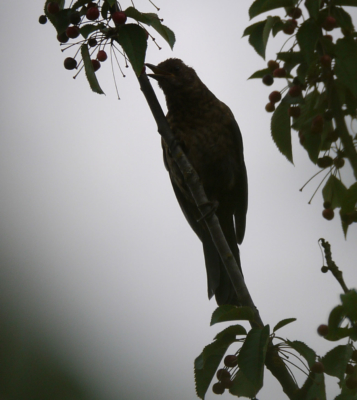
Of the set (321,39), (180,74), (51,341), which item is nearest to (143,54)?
(321,39)

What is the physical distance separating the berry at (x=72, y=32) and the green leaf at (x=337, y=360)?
1.52 m

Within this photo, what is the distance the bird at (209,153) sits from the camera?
3.77 m

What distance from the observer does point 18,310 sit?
18.3 feet

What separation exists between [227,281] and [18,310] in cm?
297

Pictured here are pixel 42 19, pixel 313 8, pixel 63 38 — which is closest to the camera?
pixel 313 8

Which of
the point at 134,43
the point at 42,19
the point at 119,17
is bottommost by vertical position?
the point at 134,43

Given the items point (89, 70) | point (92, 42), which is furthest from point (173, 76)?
point (89, 70)

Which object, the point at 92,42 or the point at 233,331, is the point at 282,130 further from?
the point at 92,42

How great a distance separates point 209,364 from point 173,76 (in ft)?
8.55

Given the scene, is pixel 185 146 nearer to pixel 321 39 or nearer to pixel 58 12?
pixel 58 12

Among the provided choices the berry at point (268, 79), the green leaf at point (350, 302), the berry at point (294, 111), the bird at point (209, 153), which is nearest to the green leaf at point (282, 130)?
the berry at point (294, 111)

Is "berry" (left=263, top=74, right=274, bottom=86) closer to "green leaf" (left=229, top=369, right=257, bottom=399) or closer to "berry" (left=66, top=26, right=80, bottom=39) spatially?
"berry" (left=66, top=26, right=80, bottom=39)

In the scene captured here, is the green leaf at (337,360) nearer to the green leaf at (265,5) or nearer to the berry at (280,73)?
the berry at (280,73)

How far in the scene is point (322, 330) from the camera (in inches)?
61.4
